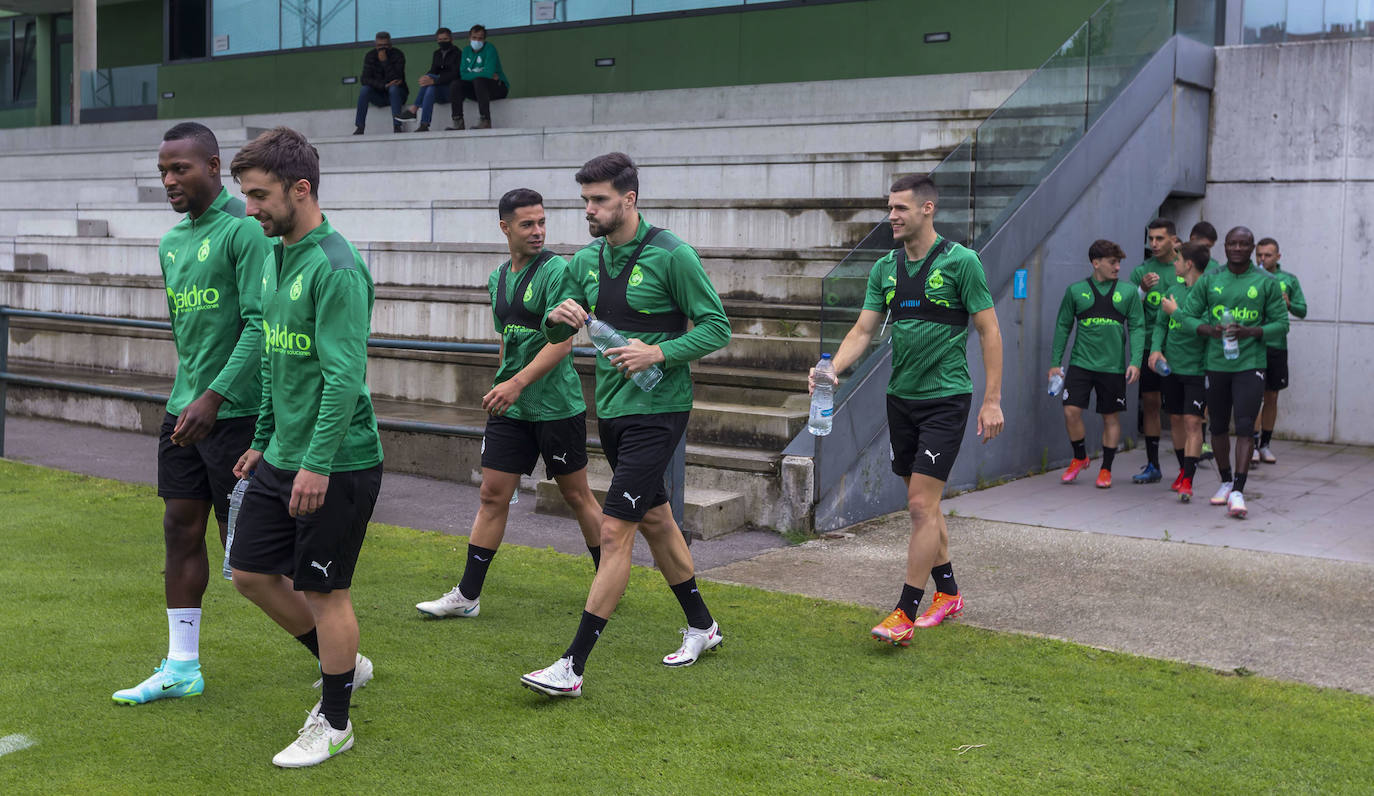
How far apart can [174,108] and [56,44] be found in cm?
969

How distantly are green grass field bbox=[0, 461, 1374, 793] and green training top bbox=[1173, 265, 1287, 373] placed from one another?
4.37 m

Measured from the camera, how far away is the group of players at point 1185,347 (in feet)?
31.1

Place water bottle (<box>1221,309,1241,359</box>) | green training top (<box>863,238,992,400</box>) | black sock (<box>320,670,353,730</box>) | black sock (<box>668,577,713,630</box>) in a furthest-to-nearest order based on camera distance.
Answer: water bottle (<box>1221,309,1241,359</box>) → green training top (<box>863,238,992,400</box>) → black sock (<box>668,577,713,630</box>) → black sock (<box>320,670,353,730</box>)

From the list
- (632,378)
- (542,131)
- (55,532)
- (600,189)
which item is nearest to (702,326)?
(632,378)

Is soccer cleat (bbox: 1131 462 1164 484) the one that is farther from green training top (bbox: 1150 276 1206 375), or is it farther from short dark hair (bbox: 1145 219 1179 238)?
short dark hair (bbox: 1145 219 1179 238)

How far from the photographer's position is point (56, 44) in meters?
31.4

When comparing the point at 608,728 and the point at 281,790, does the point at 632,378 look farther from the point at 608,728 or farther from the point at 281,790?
the point at 281,790

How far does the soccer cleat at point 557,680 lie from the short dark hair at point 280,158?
2.00 meters

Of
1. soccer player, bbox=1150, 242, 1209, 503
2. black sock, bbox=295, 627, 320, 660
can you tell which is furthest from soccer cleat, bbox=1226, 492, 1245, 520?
black sock, bbox=295, 627, 320, 660

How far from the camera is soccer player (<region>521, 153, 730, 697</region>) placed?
5.23m

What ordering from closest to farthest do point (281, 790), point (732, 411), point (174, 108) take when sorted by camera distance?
point (281, 790) < point (732, 411) < point (174, 108)

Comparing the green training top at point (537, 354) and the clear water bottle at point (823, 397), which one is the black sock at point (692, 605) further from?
the green training top at point (537, 354)

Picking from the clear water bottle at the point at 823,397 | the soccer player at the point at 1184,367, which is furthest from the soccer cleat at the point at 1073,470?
the clear water bottle at the point at 823,397

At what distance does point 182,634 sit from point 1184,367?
8072mm
